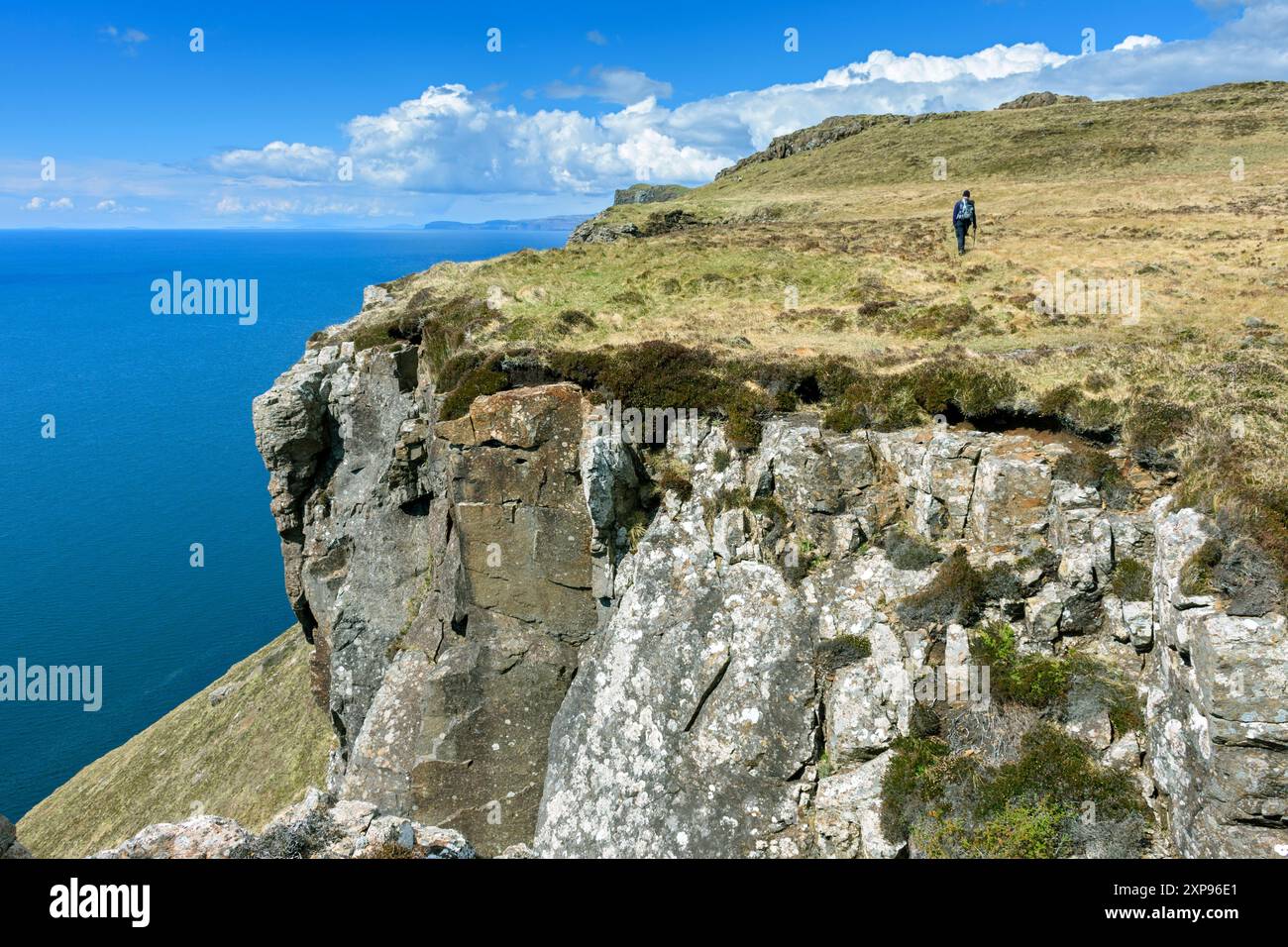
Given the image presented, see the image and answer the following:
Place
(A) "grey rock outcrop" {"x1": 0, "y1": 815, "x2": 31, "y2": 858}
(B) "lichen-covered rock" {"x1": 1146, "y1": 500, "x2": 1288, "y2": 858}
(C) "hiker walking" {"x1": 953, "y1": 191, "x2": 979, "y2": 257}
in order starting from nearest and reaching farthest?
(A) "grey rock outcrop" {"x1": 0, "y1": 815, "x2": 31, "y2": 858} < (B) "lichen-covered rock" {"x1": 1146, "y1": 500, "x2": 1288, "y2": 858} < (C) "hiker walking" {"x1": 953, "y1": 191, "x2": 979, "y2": 257}

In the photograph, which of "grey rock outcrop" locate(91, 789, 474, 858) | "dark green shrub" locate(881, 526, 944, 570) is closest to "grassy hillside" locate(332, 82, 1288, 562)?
"dark green shrub" locate(881, 526, 944, 570)

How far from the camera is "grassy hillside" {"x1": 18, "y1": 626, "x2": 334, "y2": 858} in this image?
41.6 m

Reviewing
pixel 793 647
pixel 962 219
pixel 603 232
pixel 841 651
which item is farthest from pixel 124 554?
pixel 841 651

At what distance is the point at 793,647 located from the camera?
2030 centimetres

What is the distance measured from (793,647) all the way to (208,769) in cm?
4120

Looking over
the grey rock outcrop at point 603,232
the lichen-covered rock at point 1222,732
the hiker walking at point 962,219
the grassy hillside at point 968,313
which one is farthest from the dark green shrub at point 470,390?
the grey rock outcrop at point 603,232

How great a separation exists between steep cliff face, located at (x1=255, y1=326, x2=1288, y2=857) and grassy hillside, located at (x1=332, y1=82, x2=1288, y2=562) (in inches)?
66.2

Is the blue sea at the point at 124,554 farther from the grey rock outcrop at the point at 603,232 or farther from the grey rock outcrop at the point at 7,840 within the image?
the grey rock outcrop at the point at 7,840

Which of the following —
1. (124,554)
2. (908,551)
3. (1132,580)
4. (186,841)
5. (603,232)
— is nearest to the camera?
(186,841)

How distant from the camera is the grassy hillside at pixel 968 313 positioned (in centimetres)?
2022

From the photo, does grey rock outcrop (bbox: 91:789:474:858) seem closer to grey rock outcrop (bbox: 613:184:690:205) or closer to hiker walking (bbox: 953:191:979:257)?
hiker walking (bbox: 953:191:979:257)

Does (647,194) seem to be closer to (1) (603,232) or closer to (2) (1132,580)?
(1) (603,232)
